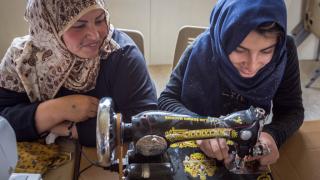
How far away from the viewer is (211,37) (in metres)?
1.18

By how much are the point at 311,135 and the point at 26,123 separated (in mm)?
877

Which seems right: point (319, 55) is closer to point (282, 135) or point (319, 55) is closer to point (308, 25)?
point (308, 25)

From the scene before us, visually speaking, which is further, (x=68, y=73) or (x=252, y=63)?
(x=68, y=73)

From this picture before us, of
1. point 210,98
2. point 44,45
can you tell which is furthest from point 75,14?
point 210,98

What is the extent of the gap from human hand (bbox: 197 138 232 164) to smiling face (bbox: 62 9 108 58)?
0.47m

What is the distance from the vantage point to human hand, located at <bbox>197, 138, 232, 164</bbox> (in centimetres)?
93

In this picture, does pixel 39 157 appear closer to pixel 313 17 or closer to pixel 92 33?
pixel 92 33

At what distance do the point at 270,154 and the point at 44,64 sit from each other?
78 centimetres

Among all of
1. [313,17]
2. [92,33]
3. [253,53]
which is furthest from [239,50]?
[313,17]

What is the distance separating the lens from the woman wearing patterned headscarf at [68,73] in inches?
43.9

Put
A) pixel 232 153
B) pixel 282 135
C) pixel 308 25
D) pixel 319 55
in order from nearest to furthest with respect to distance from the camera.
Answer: pixel 232 153 < pixel 282 135 < pixel 308 25 < pixel 319 55

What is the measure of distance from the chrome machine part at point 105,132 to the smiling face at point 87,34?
0.38 meters

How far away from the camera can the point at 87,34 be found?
3.72 feet

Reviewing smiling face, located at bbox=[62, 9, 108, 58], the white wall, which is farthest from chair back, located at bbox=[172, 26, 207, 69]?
the white wall
